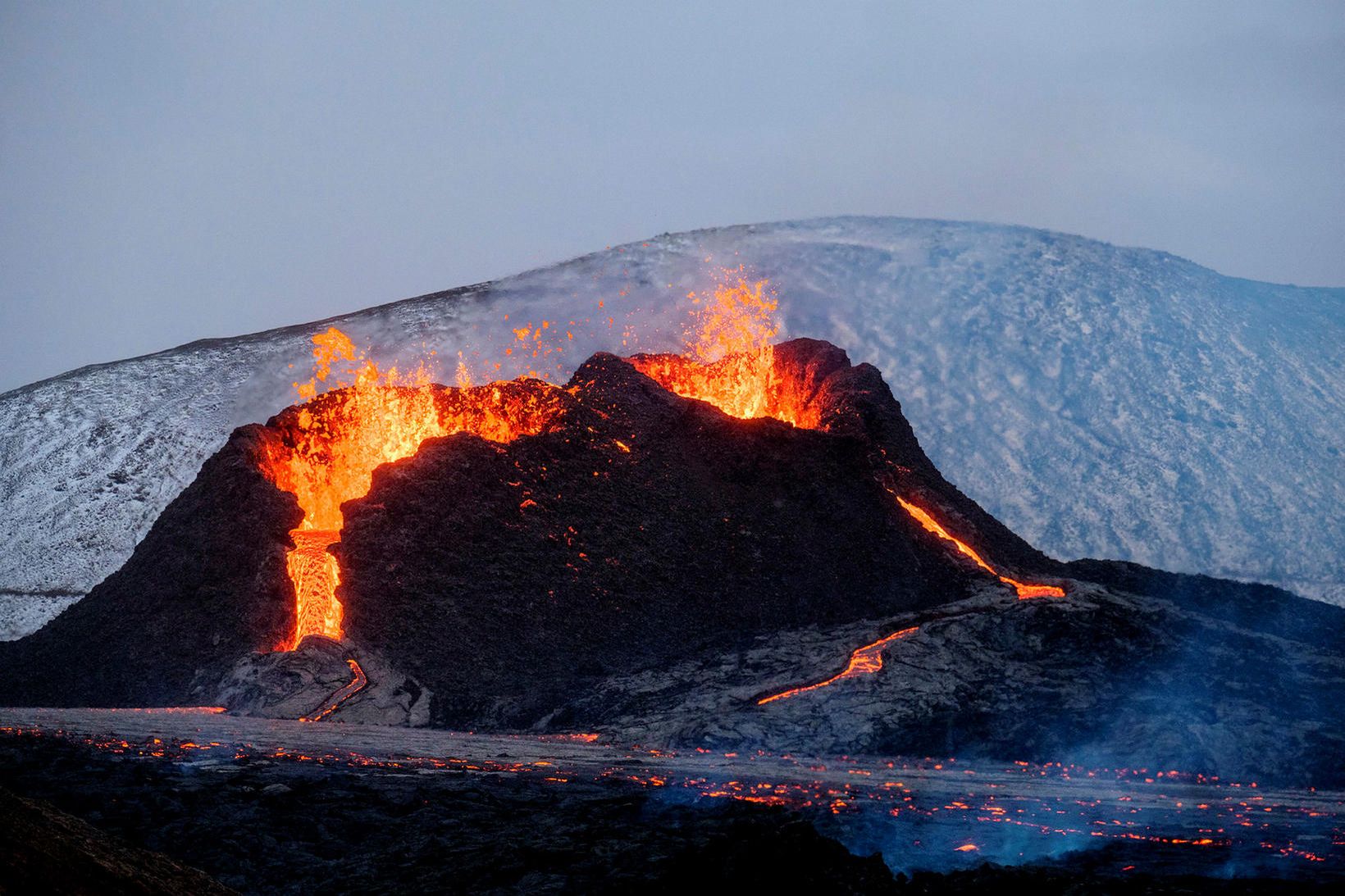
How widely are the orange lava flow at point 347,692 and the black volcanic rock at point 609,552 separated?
2.25 feet

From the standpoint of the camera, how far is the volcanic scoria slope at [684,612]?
20703mm

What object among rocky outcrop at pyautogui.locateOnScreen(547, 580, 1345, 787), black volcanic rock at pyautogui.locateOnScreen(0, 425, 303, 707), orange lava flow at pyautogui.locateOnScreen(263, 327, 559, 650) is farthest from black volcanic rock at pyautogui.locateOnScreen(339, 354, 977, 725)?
orange lava flow at pyautogui.locateOnScreen(263, 327, 559, 650)

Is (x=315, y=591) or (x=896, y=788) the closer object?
(x=896, y=788)

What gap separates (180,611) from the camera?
25.8m

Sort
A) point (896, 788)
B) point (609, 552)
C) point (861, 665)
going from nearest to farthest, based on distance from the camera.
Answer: point (896, 788)
point (861, 665)
point (609, 552)

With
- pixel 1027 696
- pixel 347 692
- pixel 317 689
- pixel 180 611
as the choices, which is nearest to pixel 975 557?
pixel 1027 696

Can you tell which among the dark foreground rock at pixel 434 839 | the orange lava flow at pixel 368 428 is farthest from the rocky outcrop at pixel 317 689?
the dark foreground rock at pixel 434 839

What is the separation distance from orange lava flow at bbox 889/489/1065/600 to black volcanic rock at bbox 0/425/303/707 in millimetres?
14377

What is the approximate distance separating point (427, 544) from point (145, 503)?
28.5 m

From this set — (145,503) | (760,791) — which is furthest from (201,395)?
(760,791)

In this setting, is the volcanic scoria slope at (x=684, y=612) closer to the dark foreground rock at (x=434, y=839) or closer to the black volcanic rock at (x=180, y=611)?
the black volcanic rock at (x=180, y=611)

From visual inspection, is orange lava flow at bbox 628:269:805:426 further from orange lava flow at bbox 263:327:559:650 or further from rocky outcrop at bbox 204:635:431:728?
rocky outcrop at bbox 204:635:431:728

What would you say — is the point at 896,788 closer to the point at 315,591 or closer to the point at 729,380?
the point at 315,591

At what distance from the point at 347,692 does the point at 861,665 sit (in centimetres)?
948
